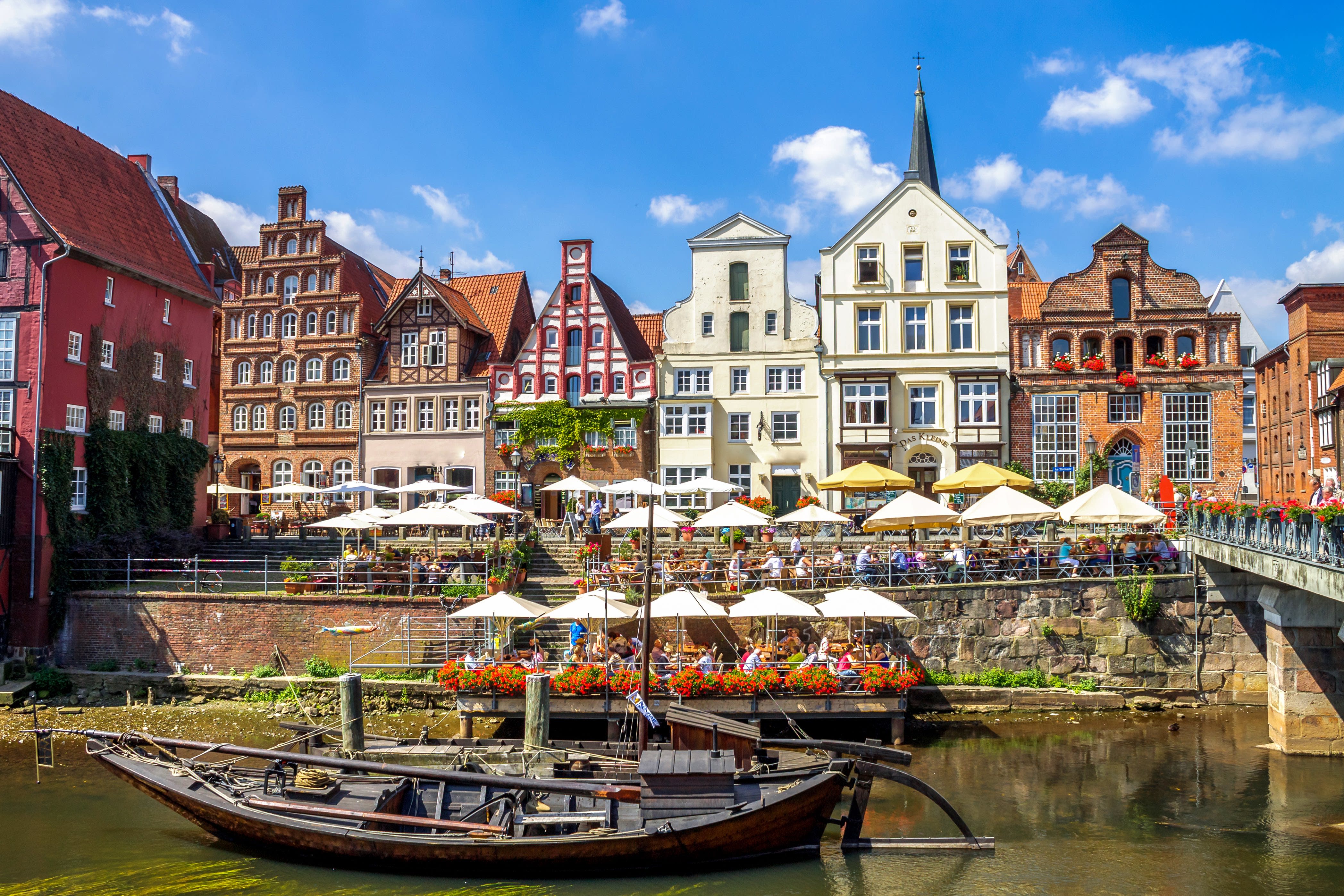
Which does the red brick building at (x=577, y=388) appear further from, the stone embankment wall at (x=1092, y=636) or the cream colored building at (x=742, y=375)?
the stone embankment wall at (x=1092, y=636)

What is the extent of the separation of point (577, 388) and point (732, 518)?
1486 cm

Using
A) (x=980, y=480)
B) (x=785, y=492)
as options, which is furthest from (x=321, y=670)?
(x=785, y=492)

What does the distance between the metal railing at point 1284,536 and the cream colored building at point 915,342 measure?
14636mm

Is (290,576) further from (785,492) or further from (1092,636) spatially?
(1092,636)

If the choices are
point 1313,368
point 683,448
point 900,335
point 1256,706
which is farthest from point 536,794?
point 1313,368

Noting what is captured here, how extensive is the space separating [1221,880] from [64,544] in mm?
28547

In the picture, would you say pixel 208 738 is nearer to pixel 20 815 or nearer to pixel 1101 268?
pixel 20 815

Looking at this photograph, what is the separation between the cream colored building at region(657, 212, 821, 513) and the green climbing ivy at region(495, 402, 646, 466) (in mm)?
1853

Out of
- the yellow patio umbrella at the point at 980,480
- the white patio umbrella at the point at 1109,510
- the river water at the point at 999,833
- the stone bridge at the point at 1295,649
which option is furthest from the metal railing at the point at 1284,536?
the yellow patio umbrella at the point at 980,480

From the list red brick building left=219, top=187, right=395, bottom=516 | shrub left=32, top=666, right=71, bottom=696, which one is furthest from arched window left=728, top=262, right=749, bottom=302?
shrub left=32, top=666, right=71, bottom=696

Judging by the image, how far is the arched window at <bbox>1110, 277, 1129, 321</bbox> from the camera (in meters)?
37.6

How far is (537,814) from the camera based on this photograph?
14.4 metres

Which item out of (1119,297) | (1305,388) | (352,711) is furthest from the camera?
(1305,388)

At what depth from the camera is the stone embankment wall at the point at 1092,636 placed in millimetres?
24062
